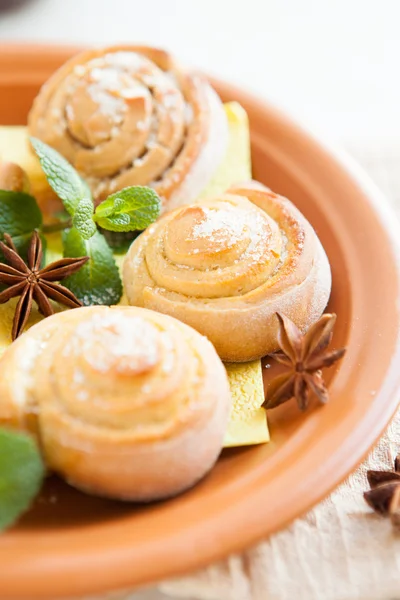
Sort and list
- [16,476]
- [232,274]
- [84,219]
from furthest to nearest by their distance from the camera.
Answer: [84,219], [232,274], [16,476]

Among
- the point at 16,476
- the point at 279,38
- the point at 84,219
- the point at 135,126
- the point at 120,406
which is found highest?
the point at 279,38

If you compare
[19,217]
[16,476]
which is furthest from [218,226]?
[16,476]

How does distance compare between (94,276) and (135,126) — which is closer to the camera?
(94,276)

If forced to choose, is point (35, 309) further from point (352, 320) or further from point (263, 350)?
point (352, 320)

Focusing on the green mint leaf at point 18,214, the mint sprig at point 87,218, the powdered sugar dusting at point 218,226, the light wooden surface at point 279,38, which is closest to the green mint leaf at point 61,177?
the mint sprig at point 87,218

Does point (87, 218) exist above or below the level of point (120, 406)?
above

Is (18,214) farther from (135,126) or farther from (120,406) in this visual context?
(120,406)

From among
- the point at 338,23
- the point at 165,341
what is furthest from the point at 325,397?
the point at 338,23

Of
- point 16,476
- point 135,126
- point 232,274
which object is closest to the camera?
point 16,476
